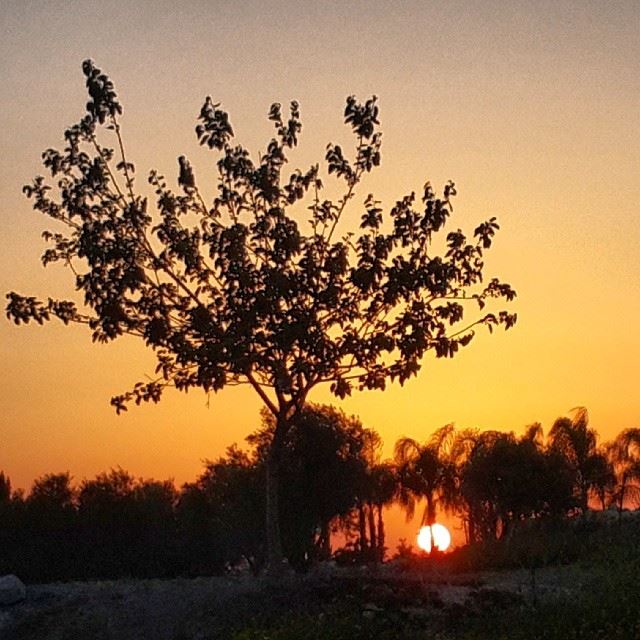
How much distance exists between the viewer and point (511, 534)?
136ft

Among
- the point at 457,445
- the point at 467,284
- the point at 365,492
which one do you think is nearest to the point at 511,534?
the point at 365,492

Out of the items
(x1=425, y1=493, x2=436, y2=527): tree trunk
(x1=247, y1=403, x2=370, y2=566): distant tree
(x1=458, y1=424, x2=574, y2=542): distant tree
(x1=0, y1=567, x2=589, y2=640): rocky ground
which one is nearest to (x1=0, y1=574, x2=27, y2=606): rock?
(x1=0, y1=567, x2=589, y2=640): rocky ground

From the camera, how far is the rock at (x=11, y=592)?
25047mm

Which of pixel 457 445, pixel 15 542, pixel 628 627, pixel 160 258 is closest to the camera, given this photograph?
pixel 628 627

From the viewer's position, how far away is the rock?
82.2ft

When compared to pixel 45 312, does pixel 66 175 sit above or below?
above

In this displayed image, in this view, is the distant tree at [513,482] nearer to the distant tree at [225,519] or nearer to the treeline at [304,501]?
the treeline at [304,501]

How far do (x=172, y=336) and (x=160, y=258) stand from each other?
5.67 ft

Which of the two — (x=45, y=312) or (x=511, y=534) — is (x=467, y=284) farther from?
(x=511, y=534)

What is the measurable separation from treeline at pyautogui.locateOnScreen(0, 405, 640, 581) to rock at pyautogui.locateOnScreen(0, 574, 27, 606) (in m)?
13.2

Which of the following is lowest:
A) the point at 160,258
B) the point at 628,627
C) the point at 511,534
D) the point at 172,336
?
the point at 628,627

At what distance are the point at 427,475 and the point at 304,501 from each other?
12.5 m

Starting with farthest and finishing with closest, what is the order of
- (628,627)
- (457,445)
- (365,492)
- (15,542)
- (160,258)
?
(457,445), (15,542), (365,492), (160,258), (628,627)

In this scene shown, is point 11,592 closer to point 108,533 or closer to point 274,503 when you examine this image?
point 274,503
